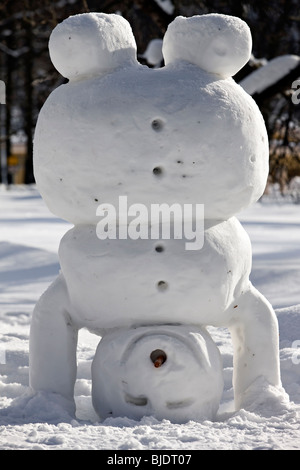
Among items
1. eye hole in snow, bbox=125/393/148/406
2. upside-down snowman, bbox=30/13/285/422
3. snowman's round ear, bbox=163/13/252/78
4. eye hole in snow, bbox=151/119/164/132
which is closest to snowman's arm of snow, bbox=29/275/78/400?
upside-down snowman, bbox=30/13/285/422

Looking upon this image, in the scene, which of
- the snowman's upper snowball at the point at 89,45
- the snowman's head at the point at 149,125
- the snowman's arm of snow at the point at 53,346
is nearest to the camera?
the snowman's head at the point at 149,125

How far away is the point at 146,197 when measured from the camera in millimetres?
3012

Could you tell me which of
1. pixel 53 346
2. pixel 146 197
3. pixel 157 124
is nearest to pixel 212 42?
pixel 157 124

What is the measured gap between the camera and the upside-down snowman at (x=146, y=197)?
300 centimetres

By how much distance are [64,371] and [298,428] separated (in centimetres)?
98

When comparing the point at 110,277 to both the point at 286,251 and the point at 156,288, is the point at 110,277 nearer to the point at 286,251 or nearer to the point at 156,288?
the point at 156,288

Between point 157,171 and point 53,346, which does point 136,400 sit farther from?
point 157,171

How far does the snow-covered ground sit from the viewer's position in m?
2.69

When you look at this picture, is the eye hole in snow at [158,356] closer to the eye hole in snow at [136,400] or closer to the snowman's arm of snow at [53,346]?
the eye hole in snow at [136,400]

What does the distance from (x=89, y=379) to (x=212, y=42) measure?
5.93 feet

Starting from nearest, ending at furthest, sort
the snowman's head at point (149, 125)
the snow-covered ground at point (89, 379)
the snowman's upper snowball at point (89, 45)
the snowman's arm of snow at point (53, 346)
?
the snow-covered ground at point (89, 379) < the snowman's head at point (149, 125) < the snowman's upper snowball at point (89, 45) < the snowman's arm of snow at point (53, 346)

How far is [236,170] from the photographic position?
3.06m

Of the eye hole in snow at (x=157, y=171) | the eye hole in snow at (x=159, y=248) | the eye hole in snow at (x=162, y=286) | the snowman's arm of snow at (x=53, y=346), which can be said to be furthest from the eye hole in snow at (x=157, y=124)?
the snowman's arm of snow at (x=53, y=346)

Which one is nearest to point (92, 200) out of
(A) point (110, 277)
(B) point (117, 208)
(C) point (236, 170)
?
(B) point (117, 208)
